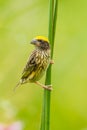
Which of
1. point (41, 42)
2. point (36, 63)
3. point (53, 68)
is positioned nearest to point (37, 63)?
point (36, 63)

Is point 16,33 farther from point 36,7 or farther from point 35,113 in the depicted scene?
point 35,113

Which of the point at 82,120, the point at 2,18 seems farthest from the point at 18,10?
the point at 82,120

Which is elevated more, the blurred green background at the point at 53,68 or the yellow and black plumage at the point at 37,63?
the yellow and black plumage at the point at 37,63

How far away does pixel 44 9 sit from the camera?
3459mm

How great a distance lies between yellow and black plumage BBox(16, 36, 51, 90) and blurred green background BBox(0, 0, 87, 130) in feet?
0.66

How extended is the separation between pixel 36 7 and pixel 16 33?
17cm

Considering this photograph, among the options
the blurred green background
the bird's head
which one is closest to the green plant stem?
the bird's head

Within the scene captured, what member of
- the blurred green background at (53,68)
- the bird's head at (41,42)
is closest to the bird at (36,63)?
the bird's head at (41,42)

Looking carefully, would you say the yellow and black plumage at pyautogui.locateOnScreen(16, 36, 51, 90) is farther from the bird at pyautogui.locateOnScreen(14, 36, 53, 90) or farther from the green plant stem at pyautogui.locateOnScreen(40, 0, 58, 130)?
the green plant stem at pyautogui.locateOnScreen(40, 0, 58, 130)

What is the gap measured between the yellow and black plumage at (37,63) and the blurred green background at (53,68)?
20cm

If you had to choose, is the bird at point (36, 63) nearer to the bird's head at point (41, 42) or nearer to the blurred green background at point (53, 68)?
the bird's head at point (41, 42)

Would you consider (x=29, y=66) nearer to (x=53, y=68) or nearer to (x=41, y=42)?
(x=41, y=42)

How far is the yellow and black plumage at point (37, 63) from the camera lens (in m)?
2.03

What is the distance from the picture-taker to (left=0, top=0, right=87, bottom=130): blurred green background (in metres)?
2.62
